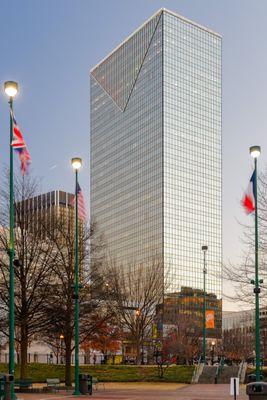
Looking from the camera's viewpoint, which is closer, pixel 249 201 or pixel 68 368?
pixel 249 201

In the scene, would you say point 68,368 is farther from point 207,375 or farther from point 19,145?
point 19,145

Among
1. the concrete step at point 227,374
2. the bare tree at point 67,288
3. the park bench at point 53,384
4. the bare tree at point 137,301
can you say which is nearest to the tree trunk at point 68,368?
the bare tree at point 67,288

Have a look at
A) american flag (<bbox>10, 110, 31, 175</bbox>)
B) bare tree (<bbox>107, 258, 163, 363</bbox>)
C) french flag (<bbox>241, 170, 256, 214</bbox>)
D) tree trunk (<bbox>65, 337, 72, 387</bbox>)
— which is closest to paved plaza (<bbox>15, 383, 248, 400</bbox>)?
tree trunk (<bbox>65, 337, 72, 387</bbox>)

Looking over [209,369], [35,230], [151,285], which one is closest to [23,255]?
[35,230]

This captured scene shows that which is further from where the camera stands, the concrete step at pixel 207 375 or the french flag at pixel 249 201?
the concrete step at pixel 207 375

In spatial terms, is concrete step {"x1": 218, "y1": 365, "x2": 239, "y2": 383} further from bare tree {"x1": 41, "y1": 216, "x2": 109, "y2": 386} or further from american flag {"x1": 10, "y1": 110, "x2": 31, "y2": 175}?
american flag {"x1": 10, "y1": 110, "x2": 31, "y2": 175}

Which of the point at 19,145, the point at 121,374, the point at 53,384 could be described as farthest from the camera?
the point at 121,374

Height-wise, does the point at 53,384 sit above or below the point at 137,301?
below

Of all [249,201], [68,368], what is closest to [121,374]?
[68,368]

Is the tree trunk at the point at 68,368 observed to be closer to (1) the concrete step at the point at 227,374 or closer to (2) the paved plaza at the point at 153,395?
(2) the paved plaza at the point at 153,395

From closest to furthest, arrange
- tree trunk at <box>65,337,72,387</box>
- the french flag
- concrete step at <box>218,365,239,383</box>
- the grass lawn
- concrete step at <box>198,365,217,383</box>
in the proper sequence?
the french flag < tree trunk at <box>65,337,72,387</box> < the grass lawn < concrete step at <box>198,365,217,383</box> < concrete step at <box>218,365,239,383</box>

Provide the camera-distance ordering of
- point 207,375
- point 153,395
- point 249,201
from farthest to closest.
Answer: point 207,375 → point 153,395 → point 249,201

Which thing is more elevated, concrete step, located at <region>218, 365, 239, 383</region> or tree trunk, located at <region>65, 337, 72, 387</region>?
tree trunk, located at <region>65, 337, 72, 387</region>

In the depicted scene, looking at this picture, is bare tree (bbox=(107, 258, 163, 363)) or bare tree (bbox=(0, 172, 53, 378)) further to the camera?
bare tree (bbox=(107, 258, 163, 363))
